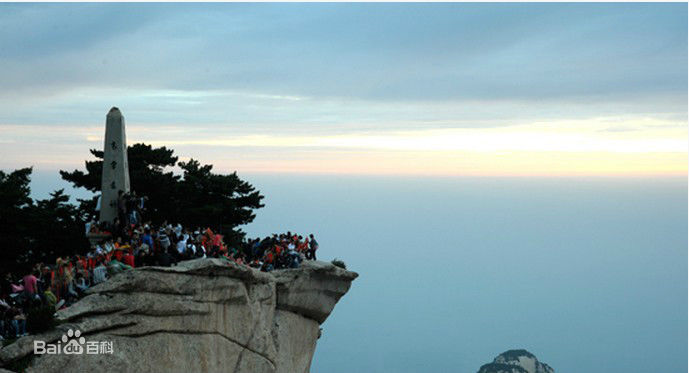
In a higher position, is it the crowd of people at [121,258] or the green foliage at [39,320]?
the crowd of people at [121,258]

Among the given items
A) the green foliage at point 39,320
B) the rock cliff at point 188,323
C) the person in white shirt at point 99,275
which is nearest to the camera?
the green foliage at point 39,320

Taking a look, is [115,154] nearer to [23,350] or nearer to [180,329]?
[180,329]

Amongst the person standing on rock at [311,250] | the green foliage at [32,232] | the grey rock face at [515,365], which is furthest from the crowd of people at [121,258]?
the grey rock face at [515,365]

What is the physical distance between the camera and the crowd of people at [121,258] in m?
23.7

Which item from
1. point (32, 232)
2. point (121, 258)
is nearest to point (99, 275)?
point (121, 258)

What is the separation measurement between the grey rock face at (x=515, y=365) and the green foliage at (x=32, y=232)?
109311mm

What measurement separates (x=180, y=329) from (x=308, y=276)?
782cm

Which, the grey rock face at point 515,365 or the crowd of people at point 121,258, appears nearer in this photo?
the crowd of people at point 121,258

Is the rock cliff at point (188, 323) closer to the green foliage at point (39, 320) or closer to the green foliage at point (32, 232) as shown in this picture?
the green foliage at point (39, 320)

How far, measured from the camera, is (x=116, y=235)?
33719 mm

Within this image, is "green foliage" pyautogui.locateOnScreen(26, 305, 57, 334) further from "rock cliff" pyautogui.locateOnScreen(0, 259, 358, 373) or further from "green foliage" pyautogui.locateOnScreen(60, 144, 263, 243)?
"green foliage" pyautogui.locateOnScreen(60, 144, 263, 243)

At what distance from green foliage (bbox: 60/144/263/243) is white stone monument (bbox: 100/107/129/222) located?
1163 cm

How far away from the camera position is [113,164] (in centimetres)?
3516

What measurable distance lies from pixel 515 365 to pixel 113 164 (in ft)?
397
